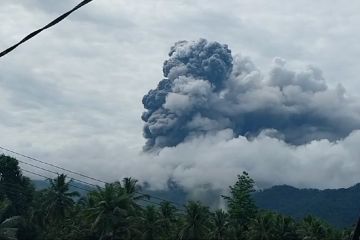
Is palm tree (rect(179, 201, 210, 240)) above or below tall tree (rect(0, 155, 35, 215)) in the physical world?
below

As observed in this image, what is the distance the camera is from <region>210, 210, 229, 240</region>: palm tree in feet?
272

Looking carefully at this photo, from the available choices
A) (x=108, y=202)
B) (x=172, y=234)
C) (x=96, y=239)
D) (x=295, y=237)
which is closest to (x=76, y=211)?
(x=96, y=239)

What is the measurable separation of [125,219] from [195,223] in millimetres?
12960

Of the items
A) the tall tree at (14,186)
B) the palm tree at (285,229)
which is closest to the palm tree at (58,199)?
the tall tree at (14,186)

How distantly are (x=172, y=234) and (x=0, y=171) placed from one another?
2905 centimetres

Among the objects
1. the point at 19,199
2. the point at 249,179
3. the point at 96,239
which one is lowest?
the point at 96,239

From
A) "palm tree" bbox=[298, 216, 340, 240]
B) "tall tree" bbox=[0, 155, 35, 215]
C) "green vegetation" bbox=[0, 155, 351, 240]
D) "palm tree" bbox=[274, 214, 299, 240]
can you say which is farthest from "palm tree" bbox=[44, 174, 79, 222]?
"palm tree" bbox=[298, 216, 340, 240]

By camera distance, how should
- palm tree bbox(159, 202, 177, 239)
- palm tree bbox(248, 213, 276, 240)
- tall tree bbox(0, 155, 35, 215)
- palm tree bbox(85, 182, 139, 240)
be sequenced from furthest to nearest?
tall tree bbox(0, 155, 35, 215), palm tree bbox(248, 213, 276, 240), palm tree bbox(159, 202, 177, 239), palm tree bbox(85, 182, 139, 240)

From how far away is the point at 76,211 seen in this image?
286ft

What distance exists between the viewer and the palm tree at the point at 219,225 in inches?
3268

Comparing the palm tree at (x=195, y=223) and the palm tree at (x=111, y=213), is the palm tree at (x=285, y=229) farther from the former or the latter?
the palm tree at (x=111, y=213)

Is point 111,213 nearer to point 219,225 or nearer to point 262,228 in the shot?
point 219,225

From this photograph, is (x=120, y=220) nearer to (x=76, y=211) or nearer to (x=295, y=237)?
(x=76, y=211)

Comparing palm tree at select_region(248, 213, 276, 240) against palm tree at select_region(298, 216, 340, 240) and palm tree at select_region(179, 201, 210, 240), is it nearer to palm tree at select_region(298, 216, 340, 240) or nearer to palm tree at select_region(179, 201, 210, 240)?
palm tree at select_region(298, 216, 340, 240)
